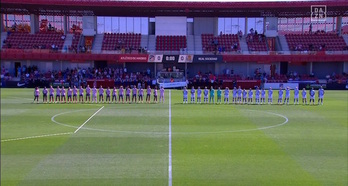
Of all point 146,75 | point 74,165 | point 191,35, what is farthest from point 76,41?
point 74,165

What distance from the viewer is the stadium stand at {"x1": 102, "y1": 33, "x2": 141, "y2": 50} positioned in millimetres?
51091

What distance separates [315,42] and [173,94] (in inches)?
969

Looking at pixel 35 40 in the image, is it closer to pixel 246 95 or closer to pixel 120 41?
pixel 120 41

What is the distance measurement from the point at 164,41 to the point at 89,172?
4177 cm

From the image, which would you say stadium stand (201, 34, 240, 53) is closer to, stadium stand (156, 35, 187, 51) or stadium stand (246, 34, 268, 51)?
stadium stand (246, 34, 268, 51)

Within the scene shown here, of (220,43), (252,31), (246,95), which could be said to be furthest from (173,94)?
(252,31)

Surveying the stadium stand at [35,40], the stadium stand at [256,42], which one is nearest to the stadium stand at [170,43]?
the stadium stand at [256,42]

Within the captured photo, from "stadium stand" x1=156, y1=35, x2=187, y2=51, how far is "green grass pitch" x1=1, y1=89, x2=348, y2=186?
2642 centimetres

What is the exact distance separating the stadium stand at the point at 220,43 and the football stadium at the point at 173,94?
226 mm

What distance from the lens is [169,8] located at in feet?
157

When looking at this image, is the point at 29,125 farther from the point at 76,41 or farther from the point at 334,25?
the point at 334,25

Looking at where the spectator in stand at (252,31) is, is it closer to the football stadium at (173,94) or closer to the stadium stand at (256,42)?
the football stadium at (173,94)

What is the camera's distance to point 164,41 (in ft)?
170

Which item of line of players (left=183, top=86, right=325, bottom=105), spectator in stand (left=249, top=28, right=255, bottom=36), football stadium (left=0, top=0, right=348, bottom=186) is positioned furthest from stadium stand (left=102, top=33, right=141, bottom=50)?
line of players (left=183, top=86, right=325, bottom=105)
